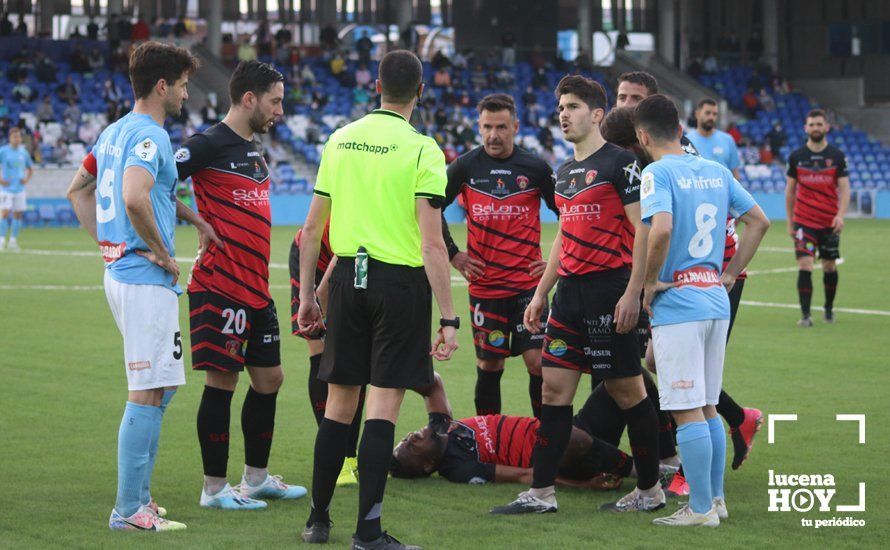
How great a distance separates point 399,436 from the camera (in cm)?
828

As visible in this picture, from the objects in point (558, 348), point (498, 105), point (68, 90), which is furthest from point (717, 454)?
point (68, 90)

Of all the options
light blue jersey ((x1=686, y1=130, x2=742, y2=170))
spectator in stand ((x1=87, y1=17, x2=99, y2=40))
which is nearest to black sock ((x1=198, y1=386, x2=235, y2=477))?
light blue jersey ((x1=686, y1=130, x2=742, y2=170))

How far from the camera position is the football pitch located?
5902 mm

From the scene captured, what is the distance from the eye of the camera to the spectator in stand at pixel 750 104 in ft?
154

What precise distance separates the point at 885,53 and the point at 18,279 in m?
40.2

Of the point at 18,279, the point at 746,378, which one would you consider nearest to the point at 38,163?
the point at 18,279

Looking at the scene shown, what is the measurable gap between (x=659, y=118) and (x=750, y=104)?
4254cm

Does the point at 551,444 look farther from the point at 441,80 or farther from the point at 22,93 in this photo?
the point at 441,80

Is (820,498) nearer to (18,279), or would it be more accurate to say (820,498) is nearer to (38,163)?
(18,279)

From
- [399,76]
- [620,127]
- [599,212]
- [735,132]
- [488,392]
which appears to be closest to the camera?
[399,76]

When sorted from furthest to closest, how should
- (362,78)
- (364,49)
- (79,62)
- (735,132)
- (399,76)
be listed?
(364,49) → (735,132) → (362,78) → (79,62) → (399,76)

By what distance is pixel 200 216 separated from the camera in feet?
21.3

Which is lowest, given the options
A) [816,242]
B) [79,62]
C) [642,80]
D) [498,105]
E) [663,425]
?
[663,425]

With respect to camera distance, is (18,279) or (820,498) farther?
(18,279)
